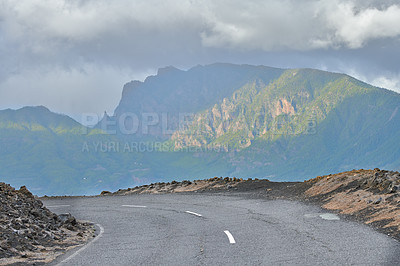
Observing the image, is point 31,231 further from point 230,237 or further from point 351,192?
point 351,192

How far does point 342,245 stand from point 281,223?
5263 millimetres

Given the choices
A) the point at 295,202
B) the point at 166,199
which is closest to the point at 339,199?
the point at 295,202

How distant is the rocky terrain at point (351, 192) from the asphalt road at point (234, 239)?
106cm

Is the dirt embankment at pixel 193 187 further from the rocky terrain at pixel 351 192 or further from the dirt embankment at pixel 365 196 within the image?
the dirt embankment at pixel 365 196

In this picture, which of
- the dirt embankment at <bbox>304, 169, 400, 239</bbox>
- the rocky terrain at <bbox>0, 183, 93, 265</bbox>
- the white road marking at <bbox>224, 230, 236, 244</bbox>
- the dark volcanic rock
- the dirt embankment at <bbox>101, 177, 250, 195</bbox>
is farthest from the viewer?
the dirt embankment at <bbox>101, 177, 250, 195</bbox>

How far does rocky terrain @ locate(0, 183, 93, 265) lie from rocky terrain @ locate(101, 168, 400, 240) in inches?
428

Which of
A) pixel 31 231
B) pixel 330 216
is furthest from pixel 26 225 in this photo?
pixel 330 216

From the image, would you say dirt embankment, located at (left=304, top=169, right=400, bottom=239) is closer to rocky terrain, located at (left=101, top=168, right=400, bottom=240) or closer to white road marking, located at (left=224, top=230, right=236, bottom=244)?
rocky terrain, located at (left=101, top=168, right=400, bottom=240)

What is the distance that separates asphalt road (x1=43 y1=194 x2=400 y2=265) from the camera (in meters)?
12.1

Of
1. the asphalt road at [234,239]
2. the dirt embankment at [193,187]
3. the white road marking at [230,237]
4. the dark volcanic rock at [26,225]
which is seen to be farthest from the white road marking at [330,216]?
the dirt embankment at [193,187]

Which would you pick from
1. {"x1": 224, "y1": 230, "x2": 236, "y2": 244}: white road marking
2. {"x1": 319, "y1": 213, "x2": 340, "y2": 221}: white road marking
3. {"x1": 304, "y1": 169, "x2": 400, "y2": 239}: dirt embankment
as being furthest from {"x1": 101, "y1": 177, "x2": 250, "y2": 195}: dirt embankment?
{"x1": 224, "y1": 230, "x2": 236, "y2": 244}: white road marking

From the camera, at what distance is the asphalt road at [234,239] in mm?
12094

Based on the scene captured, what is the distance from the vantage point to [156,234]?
56.1 feet

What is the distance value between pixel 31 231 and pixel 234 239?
7.00 meters
